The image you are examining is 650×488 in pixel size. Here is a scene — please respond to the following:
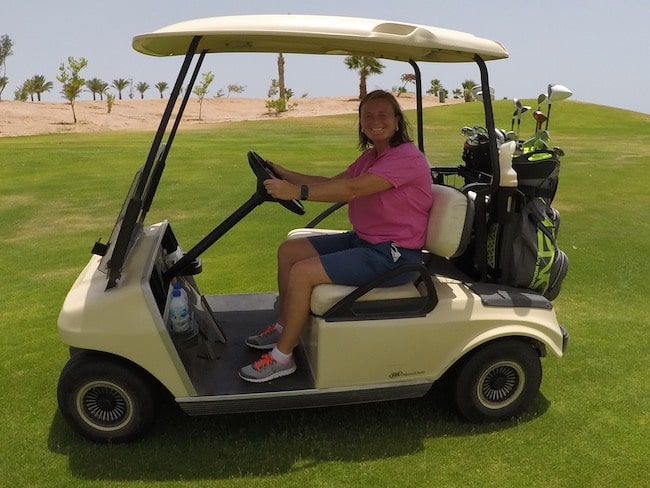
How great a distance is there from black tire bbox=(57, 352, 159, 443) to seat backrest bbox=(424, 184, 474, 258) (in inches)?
62.8

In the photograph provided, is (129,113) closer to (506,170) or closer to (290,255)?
(290,255)

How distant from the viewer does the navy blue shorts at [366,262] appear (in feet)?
9.35

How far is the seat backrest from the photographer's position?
2.95m

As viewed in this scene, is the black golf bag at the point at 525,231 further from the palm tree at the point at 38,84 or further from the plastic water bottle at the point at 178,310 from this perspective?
the palm tree at the point at 38,84

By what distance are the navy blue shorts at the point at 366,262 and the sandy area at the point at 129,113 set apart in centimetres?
2925

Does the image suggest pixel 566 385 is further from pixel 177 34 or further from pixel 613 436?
pixel 177 34

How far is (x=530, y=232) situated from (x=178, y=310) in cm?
186

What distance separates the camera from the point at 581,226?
7695mm

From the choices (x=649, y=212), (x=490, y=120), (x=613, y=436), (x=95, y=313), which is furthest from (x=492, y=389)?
(x=649, y=212)

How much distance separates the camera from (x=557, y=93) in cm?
299

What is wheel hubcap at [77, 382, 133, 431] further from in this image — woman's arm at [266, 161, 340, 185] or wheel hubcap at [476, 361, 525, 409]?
wheel hubcap at [476, 361, 525, 409]

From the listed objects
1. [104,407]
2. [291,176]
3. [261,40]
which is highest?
[261,40]

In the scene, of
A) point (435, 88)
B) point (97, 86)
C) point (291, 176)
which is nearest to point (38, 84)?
point (97, 86)

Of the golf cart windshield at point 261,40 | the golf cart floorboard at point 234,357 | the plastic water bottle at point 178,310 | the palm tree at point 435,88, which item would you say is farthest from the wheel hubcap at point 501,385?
the palm tree at point 435,88
